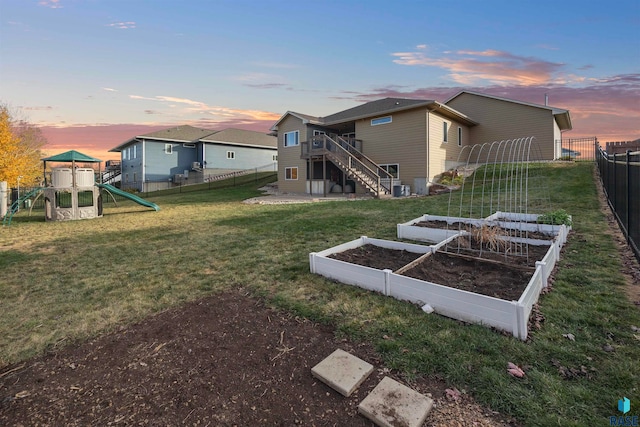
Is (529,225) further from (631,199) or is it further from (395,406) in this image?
(395,406)

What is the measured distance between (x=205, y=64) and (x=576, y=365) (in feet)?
51.4

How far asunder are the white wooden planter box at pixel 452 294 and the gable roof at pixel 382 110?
46.5ft

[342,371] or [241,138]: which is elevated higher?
[241,138]

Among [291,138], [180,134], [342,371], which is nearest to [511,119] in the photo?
[291,138]

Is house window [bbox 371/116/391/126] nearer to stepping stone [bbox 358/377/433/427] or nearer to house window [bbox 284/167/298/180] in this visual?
house window [bbox 284/167/298/180]

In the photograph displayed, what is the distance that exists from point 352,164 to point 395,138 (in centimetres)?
336

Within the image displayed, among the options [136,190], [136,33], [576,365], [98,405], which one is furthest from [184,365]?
[136,190]

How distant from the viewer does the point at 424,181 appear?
17328 millimetres

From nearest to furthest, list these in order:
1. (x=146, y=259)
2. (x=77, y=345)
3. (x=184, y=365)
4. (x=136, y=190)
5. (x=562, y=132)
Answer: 1. (x=184, y=365)
2. (x=77, y=345)
3. (x=146, y=259)
4. (x=562, y=132)
5. (x=136, y=190)

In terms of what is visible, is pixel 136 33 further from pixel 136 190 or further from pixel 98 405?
pixel 136 190

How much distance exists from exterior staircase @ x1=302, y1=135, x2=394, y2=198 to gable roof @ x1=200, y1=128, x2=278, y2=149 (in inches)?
703

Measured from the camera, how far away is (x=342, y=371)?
2328 millimetres

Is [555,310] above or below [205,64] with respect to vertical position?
below

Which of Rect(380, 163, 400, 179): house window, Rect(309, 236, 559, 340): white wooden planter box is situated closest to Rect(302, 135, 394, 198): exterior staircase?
Rect(380, 163, 400, 179): house window
